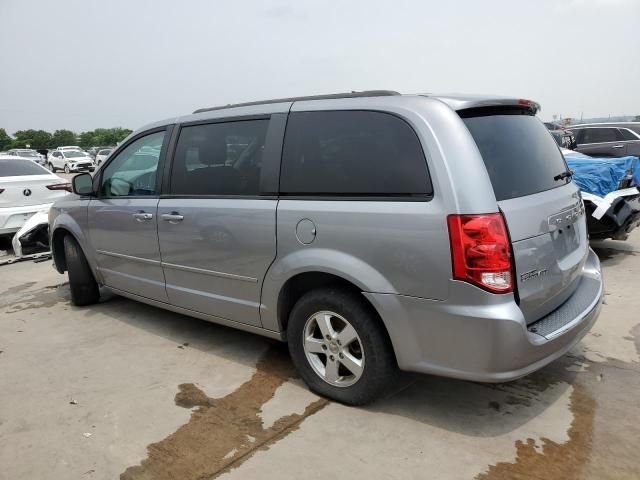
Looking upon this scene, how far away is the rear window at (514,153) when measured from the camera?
278cm

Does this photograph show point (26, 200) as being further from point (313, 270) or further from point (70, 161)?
point (70, 161)

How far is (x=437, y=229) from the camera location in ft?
8.50

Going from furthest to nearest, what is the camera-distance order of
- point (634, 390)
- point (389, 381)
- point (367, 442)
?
1. point (634, 390)
2. point (389, 381)
3. point (367, 442)

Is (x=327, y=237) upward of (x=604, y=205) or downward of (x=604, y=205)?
upward

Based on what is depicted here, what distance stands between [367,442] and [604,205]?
14.5ft

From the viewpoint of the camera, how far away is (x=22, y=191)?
27.2ft

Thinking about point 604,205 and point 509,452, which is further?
point 604,205

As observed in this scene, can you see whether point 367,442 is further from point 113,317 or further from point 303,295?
point 113,317

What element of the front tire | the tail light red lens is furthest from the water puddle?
the tail light red lens

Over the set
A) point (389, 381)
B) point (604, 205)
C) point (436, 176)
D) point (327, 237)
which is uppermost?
A: point (436, 176)

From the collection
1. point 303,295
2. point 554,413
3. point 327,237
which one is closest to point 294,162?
point 327,237

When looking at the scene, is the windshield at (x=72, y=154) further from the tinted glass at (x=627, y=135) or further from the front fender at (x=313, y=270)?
the front fender at (x=313, y=270)

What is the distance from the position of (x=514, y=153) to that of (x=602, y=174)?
12.2 feet

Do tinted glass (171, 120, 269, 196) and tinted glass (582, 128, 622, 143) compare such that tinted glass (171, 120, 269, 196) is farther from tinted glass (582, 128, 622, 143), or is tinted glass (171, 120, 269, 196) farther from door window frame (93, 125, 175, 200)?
tinted glass (582, 128, 622, 143)
